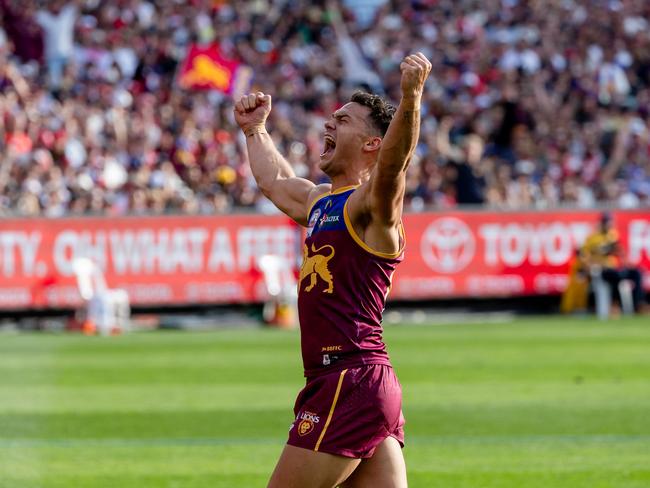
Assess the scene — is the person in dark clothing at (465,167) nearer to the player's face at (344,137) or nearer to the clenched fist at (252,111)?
the clenched fist at (252,111)

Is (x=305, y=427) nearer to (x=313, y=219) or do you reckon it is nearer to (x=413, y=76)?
(x=313, y=219)

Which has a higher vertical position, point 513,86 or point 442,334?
point 513,86

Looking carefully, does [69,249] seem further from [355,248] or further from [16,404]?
[355,248]

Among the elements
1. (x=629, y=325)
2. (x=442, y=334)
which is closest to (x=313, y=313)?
(x=442, y=334)

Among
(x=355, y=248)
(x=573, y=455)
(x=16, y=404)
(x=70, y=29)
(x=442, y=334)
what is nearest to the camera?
(x=355, y=248)

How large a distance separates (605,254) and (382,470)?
19515 mm

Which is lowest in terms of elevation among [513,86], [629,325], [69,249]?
[629,325]

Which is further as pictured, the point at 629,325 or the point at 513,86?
the point at 513,86

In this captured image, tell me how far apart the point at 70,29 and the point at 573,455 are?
19.4m

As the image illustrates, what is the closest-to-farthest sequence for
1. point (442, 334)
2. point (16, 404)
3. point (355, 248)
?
point (355, 248) < point (16, 404) < point (442, 334)

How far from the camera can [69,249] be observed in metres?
23.8

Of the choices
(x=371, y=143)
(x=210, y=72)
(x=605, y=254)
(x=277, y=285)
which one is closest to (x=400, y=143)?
(x=371, y=143)

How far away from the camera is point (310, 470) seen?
5199mm

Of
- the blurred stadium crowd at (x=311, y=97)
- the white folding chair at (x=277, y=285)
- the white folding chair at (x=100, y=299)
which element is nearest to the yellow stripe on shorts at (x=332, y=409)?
the white folding chair at (x=100, y=299)
